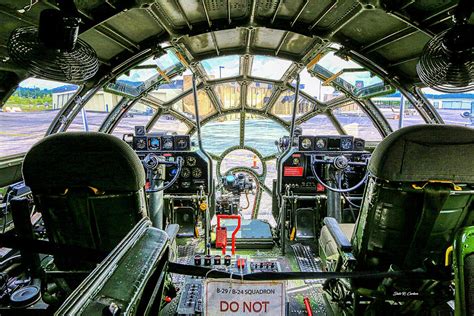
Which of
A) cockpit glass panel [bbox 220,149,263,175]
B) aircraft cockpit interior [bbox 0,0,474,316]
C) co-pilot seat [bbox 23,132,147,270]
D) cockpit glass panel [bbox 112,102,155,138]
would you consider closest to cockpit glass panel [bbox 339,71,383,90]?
aircraft cockpit interior [bbox 0,0,474,316]

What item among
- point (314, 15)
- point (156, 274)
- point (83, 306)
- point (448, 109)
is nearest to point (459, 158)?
point (156, 274)

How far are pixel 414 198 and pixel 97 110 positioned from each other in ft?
18.5

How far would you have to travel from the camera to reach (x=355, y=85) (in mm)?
6184

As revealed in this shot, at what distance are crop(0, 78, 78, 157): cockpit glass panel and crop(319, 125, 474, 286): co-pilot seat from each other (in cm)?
371

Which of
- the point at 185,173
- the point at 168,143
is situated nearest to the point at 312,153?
the point at 185,173

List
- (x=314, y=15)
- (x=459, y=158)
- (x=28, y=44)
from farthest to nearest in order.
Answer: (x=314, y=15) → (x=28, y=44) → (x=459, y=158)

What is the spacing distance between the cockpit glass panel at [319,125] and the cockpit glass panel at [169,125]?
2.92 meters

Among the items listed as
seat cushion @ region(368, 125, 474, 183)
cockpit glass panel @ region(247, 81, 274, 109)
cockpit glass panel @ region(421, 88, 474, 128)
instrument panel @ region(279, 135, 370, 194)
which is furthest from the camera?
cockpit glass panel @ region(247, 81, 274, 109)

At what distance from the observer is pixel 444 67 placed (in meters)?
2.50

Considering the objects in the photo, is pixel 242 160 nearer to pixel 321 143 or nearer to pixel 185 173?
pixel 185 173

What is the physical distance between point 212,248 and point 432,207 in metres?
2.90

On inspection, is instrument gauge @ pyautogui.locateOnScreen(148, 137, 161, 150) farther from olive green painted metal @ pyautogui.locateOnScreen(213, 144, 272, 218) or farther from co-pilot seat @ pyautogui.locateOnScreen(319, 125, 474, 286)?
co-pilot seat @ pyautogui.locateOnScreen(319, 125, 474, 286)

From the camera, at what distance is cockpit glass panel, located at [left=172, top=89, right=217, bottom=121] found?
737 centimetres

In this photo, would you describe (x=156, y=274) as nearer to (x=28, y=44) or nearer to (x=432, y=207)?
(x=432, y=207)
